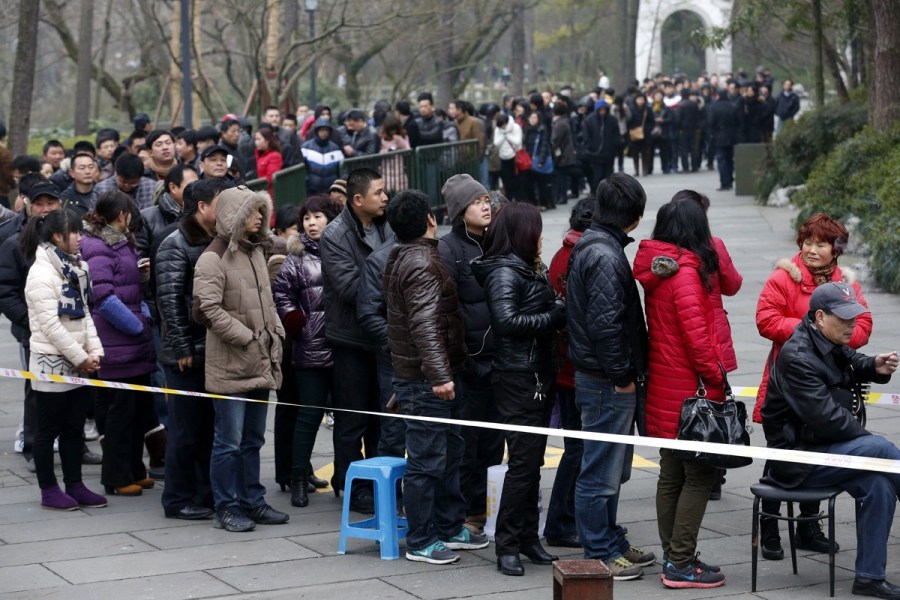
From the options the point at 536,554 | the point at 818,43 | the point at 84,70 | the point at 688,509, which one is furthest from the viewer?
the point at 84,70

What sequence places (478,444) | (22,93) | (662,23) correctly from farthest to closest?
(662,23)
(22,93)
(478,444)

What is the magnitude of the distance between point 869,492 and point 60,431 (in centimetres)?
432

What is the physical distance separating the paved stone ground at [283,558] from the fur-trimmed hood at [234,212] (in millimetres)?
1533

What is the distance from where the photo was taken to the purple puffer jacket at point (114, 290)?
7.93 meters

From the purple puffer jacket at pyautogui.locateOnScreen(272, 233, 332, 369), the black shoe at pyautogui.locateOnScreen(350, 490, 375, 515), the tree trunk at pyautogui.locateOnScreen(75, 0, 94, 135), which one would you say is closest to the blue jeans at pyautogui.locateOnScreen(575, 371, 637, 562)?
the black shoe at pyautogui.locateOnScreen(350, 490, 375, 515)

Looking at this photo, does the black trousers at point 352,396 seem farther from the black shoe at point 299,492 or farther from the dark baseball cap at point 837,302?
the dark baseball cap at point 837,302

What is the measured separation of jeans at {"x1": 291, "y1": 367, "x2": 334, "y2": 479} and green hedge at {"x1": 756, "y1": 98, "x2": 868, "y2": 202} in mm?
14386

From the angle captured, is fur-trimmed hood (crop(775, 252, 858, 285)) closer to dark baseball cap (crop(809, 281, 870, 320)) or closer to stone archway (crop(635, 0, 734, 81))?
dark baseball cap (crop(809, 281, 870, 320))

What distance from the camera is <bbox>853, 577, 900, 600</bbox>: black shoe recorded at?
590cm

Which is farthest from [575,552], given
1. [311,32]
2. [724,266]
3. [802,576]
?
[311,32]

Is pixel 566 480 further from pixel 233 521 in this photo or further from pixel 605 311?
pixel 233 521

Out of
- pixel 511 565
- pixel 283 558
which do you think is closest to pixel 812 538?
pixel 511 565

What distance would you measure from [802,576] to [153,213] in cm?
457

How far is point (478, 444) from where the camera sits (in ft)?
23.5
